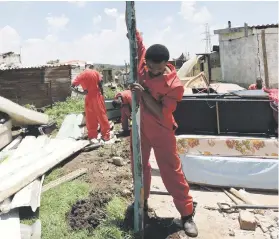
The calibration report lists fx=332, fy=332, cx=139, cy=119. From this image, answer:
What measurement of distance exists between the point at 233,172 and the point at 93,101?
373 centimetres

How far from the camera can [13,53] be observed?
23562mm

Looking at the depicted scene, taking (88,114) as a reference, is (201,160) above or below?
below

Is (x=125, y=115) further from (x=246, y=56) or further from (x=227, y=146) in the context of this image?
(x=246, y=56)

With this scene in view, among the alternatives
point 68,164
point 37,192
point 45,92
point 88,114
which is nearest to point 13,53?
point 45,92

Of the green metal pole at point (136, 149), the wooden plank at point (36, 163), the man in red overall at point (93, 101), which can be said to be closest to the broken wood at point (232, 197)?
the green metal pole at point (136, 149)

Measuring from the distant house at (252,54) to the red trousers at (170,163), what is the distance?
1374 cm

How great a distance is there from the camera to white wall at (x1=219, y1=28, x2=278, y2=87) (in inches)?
629

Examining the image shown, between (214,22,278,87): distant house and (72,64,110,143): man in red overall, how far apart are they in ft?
35.8

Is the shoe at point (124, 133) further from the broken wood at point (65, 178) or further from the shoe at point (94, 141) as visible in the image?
the broken wood at point (65, 178)

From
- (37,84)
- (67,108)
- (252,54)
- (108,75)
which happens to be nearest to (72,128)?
(67,108)

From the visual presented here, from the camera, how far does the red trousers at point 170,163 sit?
3404mm

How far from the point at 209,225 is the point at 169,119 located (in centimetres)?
136

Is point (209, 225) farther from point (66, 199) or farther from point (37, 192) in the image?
point (37, 192)

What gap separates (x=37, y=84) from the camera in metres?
16.9
